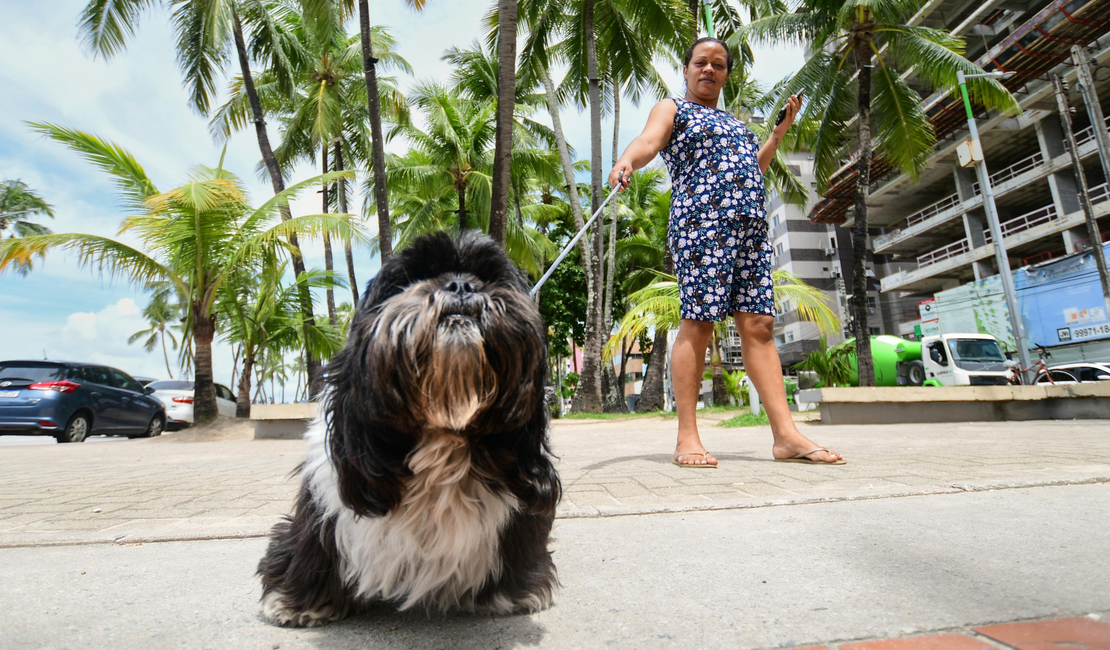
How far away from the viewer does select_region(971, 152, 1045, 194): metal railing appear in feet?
96.3

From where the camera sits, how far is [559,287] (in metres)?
25.3

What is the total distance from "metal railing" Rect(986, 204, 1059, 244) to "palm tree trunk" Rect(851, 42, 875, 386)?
17.9m

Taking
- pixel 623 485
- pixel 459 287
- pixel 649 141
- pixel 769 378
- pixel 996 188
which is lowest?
pixel 623 485

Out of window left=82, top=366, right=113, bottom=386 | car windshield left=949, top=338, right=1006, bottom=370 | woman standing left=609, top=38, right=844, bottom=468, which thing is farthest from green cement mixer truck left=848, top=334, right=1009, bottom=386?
window left=82, top=366, right=113, bottom=386

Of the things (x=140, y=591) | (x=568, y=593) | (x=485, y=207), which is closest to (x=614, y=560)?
(x=568, y=593)

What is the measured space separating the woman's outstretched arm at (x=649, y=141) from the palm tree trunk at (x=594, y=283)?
1179 cm

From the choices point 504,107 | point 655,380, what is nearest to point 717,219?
point 504,107

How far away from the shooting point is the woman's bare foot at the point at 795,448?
11.6 ft

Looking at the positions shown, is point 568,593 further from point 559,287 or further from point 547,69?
point 559,287

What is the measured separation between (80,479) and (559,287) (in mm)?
21448

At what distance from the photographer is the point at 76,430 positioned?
442 inches

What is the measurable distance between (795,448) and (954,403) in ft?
21.3

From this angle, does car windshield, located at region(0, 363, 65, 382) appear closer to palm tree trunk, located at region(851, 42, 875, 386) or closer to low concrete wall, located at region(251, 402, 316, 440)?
low concrete wall, located at region(251, 402, 316, 440)

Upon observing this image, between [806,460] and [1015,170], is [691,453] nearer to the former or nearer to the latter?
[806,460]
